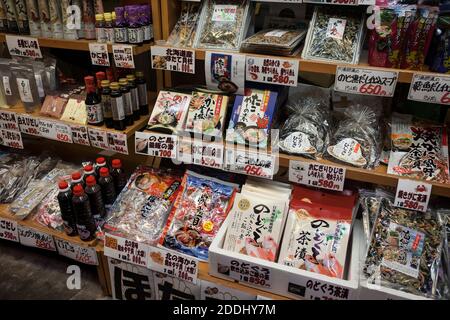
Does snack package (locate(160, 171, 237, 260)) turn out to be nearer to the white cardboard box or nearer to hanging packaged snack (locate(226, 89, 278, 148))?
the white cardboard box

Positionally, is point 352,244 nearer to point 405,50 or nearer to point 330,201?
point 330,201

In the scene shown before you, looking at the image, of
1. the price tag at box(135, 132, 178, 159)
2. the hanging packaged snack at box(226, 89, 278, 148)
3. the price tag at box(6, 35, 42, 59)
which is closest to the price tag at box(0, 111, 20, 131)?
the price tag at box(6, 35, 42, 59)

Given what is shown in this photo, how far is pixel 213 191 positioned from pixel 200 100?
1.38ft

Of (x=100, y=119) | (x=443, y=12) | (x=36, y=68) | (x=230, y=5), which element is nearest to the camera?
(x=443, y=12)

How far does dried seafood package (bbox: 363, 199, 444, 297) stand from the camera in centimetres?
122

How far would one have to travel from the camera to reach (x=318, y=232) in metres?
1.39

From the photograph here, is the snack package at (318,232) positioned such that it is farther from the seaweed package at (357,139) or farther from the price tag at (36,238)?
the price tag at (36,238)

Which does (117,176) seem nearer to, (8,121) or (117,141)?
(117,141)

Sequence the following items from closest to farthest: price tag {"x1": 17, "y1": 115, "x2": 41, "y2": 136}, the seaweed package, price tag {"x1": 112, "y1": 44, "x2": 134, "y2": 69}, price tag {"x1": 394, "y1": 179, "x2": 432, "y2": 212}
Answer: price tag {"x1": 394, "y1": 179, "x2": 432, "y2": 212} → the seaweed package → price tag {"x1": 112, "y1": 44, "x2": 134, "y2": 69} → price tag {"x1": 17, "y1": 115, "x2": 41, "y2": 136}

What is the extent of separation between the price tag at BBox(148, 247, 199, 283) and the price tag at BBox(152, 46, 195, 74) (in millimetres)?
757

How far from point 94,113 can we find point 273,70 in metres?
0.84

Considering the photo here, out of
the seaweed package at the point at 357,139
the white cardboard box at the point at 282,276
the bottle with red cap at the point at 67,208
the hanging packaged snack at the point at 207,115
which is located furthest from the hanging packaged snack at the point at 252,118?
the bottle with red cap at the point at 67,208

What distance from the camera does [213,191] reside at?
162cm
